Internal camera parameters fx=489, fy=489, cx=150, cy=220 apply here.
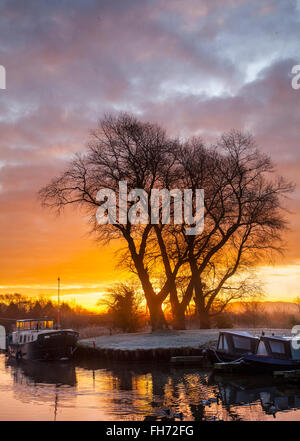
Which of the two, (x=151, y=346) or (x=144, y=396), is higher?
(x=151, y=346)

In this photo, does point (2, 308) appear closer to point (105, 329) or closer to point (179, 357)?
point (105, 329)

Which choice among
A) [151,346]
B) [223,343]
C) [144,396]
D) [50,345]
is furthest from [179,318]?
[144,396]

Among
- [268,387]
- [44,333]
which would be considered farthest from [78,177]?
[268,387]

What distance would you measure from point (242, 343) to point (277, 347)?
2.64m

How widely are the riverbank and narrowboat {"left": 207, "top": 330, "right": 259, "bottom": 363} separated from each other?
393cm

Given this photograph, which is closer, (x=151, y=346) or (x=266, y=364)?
(x=266, y=364)

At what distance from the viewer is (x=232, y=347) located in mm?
30844

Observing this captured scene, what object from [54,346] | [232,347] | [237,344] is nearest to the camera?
[232,347]

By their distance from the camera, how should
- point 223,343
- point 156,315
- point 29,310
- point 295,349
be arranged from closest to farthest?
point 295,349 < point 223,343 < point 156,315 < point 29,310

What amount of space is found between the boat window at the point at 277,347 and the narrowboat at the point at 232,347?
1556mm

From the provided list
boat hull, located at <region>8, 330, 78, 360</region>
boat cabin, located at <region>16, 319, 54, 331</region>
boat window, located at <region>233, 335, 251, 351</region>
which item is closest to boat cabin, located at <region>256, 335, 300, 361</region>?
boat window, located at <region>233, 335, 251, 351</region>

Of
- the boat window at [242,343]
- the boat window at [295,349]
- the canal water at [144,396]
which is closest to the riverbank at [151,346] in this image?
the canal water at [144,396]

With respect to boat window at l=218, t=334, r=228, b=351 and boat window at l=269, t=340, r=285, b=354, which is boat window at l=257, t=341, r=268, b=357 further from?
boat window at l=218, t=334, r=228, b=351

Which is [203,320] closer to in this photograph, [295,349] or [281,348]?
[281,348]
